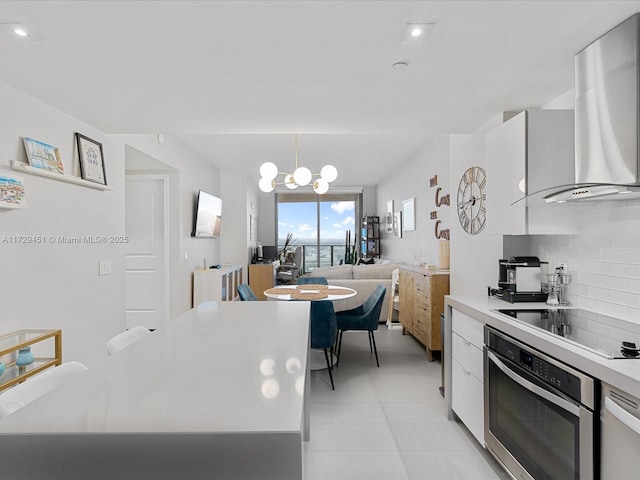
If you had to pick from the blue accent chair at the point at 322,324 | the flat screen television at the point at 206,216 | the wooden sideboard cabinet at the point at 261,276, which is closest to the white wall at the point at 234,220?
the wooden sideboard cabinet at the point at 261,276

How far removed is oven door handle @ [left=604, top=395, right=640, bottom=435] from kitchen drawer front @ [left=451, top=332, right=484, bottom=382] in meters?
0.90

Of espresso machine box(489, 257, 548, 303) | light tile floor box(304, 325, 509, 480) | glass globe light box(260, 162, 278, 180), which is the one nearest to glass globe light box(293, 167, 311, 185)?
glass globe light box(260, 162, 278, 180)

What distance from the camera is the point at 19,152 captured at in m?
2.23

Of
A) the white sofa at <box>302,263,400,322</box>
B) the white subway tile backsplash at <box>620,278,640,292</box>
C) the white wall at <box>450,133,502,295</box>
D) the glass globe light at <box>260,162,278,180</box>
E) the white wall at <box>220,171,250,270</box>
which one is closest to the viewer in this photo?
the white subway tile backsplash at <box>620,278,640,292</box>

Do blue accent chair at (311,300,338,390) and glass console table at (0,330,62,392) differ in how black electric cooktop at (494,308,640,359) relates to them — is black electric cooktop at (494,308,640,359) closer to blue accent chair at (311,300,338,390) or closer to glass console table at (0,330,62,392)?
blue accent chair at (311,300,338,390)

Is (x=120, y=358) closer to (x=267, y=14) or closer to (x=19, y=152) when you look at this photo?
(x=267, y=14)

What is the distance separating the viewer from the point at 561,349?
1.43 metres

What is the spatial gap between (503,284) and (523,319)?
58 cm

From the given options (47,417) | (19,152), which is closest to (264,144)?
(19,152)

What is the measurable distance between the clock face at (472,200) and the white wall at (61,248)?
318 cm

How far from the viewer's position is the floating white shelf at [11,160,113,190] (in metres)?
2.12

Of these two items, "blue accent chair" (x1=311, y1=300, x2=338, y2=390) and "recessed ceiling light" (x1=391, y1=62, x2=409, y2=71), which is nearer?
"recessed ceiling light" (x1=391, y1=62, x2=409, y2=71)

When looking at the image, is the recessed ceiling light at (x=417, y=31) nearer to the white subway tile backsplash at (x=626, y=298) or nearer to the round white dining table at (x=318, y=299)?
the white subway tile backsplash at (x=626, y=298)

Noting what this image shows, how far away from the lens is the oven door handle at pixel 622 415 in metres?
1.09
